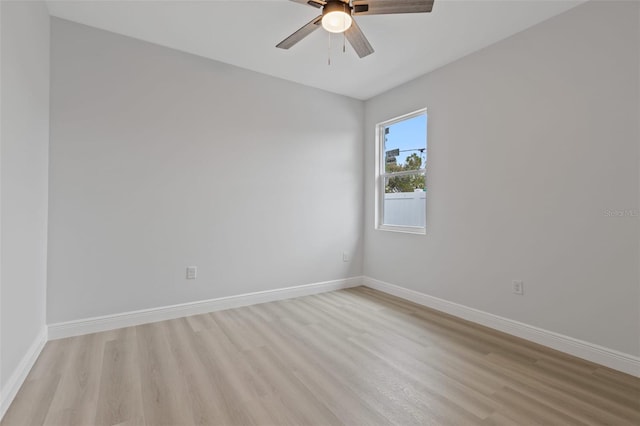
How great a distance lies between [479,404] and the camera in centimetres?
172

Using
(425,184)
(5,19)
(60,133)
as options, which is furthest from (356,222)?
(5,19)

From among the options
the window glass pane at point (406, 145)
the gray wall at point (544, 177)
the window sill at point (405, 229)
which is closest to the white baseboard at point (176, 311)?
the window sill at point (405, 229)

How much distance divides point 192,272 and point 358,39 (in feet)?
8.72

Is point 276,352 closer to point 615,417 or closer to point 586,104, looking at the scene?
point 615,417

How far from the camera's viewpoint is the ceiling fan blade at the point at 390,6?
190 cm

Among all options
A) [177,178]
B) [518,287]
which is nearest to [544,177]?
[518,287]

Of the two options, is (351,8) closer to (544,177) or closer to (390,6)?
(390,6)

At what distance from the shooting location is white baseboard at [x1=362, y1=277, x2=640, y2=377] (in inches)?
83.0

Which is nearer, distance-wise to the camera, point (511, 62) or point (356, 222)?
point (511, 62)

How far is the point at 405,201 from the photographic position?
3.86 metres

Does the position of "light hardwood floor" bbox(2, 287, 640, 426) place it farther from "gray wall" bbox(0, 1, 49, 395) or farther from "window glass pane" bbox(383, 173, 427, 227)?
"window glass pane" bbox(383, 173, 427, 227)

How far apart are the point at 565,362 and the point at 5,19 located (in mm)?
4169

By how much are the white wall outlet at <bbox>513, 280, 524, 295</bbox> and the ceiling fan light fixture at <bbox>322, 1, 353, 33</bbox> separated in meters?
2.54

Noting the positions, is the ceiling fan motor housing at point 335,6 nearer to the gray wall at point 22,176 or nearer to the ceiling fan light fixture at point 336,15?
the ceiling fan light fixture at point 336,15
